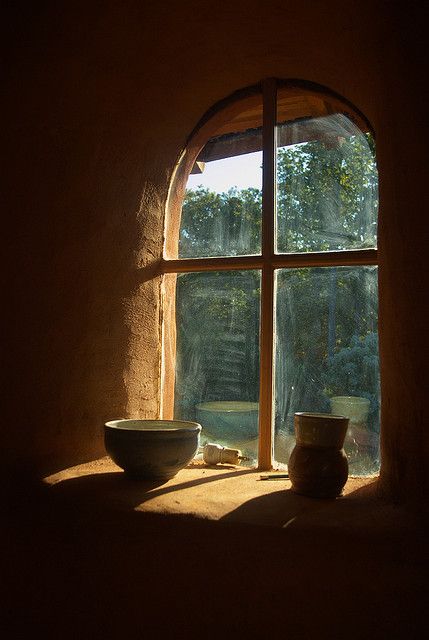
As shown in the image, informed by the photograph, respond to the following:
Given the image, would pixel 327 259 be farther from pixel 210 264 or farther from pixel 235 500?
pixel 235 500

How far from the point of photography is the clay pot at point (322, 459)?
121 cm

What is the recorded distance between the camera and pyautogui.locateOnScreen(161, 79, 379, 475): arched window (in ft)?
4.78

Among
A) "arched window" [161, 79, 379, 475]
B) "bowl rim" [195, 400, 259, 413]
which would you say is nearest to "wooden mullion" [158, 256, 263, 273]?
"arched window" [161, 79, 379, 475]

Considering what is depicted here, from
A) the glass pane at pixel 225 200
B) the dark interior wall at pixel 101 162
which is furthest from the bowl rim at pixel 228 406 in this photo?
the glass pane at pixel 225 200

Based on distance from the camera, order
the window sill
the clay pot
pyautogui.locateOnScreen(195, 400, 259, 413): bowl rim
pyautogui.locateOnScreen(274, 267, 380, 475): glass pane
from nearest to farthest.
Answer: the window sill < the clay pot < pyautogui.locateOnScreen(274, 267, 380, 475): glass pane < pyautogui.locateOnScreen(195, 400, 259, 413): bowl rim

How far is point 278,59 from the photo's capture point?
156cm

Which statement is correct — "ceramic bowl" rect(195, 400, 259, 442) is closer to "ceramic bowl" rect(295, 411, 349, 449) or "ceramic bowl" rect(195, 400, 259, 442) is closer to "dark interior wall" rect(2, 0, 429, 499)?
"dark interior wall" rect(2, 0, 429, 499)

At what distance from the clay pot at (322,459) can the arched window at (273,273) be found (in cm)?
A: 22

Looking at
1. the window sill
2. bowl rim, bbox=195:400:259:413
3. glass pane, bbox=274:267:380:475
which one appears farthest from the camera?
bowl rim, bbox=195:400:259:413

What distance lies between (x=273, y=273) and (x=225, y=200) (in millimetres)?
297

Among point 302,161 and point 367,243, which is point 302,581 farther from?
point 302,161

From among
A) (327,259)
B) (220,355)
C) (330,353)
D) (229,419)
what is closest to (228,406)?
(229,419)

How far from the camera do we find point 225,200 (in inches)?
65.0

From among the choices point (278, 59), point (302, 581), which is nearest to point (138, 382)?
point (302, 581)
